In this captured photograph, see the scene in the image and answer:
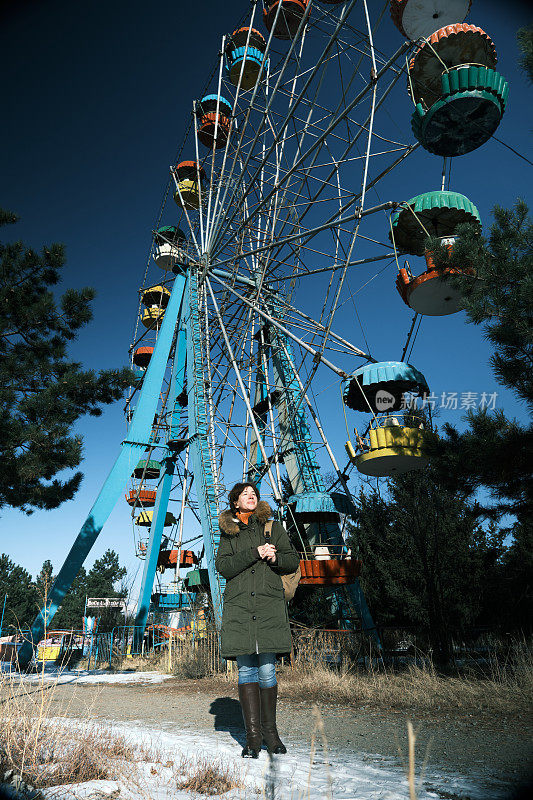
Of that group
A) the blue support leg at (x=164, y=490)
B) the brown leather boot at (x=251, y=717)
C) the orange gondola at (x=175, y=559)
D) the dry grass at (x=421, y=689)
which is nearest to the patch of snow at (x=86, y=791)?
the brown leather boot at (x=251, y=717)

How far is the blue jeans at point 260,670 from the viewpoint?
3.43 meters

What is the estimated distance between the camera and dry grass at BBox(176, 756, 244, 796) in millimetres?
2578

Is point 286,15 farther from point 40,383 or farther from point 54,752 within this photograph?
point 54,752

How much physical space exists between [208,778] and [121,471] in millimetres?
11337

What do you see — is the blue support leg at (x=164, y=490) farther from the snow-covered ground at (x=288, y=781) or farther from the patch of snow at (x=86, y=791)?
the patch of snow at (x=86, y=791)

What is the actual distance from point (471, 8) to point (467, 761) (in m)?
10.4

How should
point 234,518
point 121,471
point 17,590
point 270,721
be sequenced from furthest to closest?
point 17,590 < point 121,471 < point 234,518 < point 270,721

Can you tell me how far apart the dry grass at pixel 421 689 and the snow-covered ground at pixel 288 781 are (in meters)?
2.04

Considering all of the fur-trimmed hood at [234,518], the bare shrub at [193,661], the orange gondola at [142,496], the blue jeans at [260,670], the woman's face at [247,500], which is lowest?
the bare shrub at [193,661]

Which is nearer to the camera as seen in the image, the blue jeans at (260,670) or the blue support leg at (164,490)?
the blue jeans at (260,670)

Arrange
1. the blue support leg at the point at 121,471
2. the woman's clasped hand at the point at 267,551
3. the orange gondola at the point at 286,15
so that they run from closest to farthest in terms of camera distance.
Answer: the woman's clasped hand at the point at 267,551, the blue support leg at the point at 121,471, the orange gondola at the point at 286,15

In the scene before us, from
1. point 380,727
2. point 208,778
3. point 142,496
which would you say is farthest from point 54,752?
point 142,496

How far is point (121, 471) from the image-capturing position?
13406mm

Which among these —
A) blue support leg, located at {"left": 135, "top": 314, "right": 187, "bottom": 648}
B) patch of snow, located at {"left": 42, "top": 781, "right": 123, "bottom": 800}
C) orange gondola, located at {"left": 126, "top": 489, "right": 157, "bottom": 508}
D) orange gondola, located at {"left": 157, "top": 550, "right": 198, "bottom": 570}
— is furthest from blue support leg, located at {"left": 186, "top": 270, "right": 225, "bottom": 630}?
orange gondola, located at {"left": 126, "top": 489, "right": 157, "bottom": 508}
